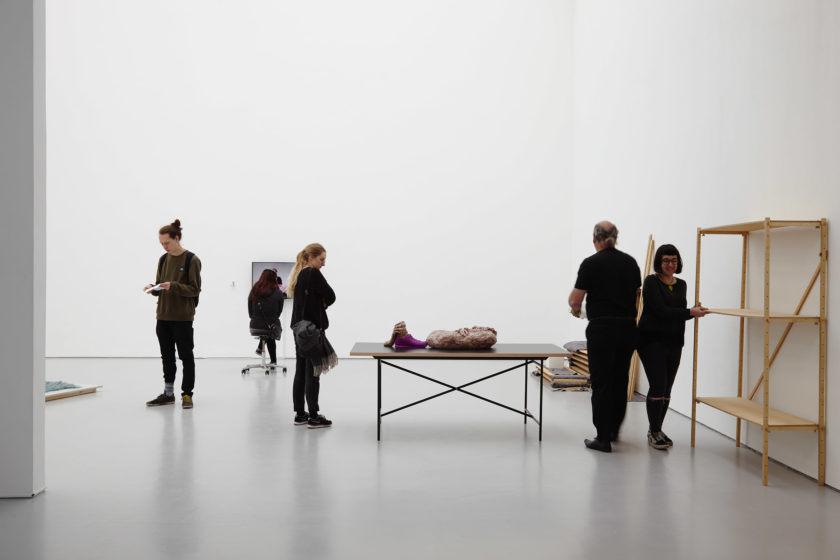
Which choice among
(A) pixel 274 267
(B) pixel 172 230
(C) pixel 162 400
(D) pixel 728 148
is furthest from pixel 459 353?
(A) pixel 274 267

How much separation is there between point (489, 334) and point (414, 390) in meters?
2.23

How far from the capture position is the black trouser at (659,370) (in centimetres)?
443

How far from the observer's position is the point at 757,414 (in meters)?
3.86

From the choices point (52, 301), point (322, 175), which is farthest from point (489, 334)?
point (52, 301)

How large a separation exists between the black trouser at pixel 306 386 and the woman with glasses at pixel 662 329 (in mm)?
2452

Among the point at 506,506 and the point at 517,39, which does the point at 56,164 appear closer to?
the point at 517,39

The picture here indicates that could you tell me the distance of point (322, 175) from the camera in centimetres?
941

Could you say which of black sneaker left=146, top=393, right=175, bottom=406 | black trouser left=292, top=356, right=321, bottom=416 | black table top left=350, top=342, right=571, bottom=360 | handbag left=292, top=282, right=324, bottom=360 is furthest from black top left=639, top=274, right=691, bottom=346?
black sneaker left=146, top=393, right=175, bottom=406

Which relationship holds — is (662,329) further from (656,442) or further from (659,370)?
(656,442)

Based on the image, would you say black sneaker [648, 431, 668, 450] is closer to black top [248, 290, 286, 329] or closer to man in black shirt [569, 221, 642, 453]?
man in black shirt [569, 221, 642, 453]

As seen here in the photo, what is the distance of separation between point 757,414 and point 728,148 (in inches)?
81.5

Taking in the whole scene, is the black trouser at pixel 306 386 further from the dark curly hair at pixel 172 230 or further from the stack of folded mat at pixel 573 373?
the stack of folded mat at pixel 573 373

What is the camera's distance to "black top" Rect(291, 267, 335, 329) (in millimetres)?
4766

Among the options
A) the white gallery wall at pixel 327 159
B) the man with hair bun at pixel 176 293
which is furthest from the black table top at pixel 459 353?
the white gallery wall at pixel 327 159
